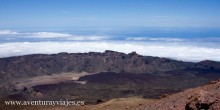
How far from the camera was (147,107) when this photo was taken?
42531 millimetres

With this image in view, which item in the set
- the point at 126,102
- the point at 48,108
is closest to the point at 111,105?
the point at 126,102

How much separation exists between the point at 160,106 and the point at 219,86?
6484 millimetres

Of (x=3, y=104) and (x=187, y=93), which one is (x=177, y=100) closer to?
(x=187, y=93)

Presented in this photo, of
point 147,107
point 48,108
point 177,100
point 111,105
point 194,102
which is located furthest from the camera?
point 48,108

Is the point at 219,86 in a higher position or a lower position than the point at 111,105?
higher

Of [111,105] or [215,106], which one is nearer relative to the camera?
[215,106]

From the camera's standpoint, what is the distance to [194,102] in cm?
3084

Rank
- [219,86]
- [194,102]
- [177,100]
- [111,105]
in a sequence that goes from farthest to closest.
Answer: [111,105] → [177,100] → [219,86] → [194,102]

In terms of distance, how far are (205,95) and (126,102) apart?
2973cm

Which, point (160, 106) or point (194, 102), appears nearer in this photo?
point (194, 102)

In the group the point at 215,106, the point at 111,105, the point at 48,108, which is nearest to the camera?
the point at 215,106

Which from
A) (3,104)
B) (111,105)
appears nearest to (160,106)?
(111,105)

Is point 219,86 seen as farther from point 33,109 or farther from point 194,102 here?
point 33,109

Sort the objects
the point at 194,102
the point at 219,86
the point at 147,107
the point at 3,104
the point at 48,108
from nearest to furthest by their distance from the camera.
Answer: the point at 194,102
the point at 219,86
the point at 147,107
the point at 48,108
the point at 3,104
